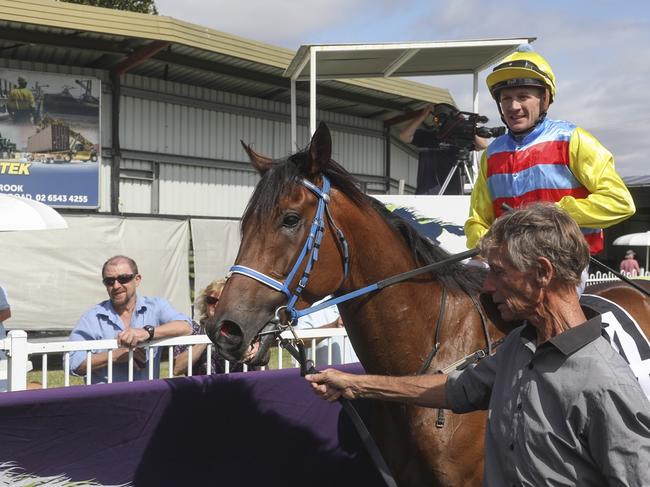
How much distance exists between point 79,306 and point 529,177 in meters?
8.37

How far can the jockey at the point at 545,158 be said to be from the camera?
2.96m

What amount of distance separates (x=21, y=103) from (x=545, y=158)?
958 cm

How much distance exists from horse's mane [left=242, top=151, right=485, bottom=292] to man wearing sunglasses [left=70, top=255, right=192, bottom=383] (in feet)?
5.66

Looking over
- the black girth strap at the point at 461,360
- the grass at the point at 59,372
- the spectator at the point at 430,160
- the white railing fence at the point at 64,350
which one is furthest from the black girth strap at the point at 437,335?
the spectator at the point at 430,160

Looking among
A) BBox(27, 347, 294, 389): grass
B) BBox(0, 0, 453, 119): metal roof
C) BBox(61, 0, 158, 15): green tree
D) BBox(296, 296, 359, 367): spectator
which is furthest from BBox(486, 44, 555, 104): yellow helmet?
BBox(61, 0, 158, 15): green tree

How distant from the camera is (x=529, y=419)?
1.57m

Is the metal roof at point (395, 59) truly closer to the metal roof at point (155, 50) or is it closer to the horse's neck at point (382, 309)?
the metal roof at point (155, 50)

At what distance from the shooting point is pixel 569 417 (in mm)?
1493

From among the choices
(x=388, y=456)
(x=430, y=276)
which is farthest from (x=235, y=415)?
(x=430, y=276)

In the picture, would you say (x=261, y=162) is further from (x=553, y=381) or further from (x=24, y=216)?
(x=24, y=216)

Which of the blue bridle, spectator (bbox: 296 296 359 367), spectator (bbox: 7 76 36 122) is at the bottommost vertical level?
spectator (bbox: 296 296 359 367)

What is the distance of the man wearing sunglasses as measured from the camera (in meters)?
4.05

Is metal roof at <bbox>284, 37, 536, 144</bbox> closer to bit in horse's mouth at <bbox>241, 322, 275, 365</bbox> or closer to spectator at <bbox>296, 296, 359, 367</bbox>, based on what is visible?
spectator at <bbox>296, 296, 359, 367</bbox>

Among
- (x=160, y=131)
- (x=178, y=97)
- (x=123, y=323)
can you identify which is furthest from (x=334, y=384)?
(x=178, y=97)
